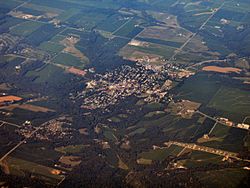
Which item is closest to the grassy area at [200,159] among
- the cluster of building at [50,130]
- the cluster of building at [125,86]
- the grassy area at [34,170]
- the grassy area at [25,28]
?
the cluster of building at [125,86]

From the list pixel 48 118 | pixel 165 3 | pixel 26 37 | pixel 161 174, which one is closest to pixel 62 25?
pixel 26 37

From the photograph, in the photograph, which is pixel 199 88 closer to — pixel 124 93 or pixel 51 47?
pixel 124 93

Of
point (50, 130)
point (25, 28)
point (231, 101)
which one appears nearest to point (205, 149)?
point (231, 101)

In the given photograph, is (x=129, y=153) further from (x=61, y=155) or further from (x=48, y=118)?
(x=48, y=118)

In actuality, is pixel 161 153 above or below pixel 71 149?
below

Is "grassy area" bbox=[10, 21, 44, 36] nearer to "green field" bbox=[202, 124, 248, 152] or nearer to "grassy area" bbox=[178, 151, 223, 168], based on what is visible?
"green field" bbox=[202, 124, 248, 152]

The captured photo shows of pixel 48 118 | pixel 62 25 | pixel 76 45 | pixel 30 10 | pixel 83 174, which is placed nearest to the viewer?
pixel 83 174

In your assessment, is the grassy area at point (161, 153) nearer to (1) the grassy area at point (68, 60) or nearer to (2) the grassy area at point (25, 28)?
(1) the grassy area at point (68, 60)

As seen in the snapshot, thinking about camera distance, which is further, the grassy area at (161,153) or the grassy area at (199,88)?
the grassy area at (199,88)
